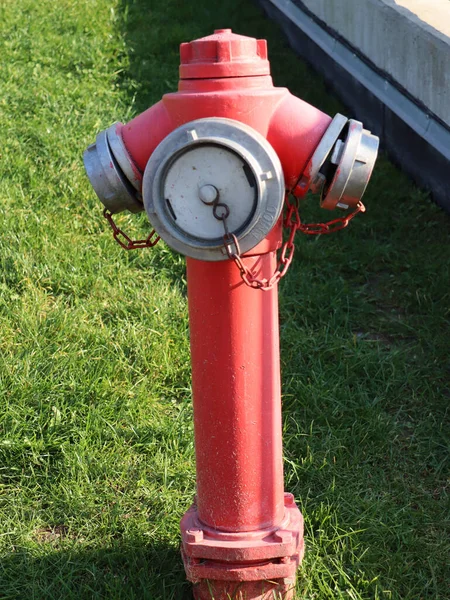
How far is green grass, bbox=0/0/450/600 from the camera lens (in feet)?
8.16

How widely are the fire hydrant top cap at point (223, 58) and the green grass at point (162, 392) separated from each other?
141 cm

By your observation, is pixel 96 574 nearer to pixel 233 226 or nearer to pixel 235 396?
pixel 235 396

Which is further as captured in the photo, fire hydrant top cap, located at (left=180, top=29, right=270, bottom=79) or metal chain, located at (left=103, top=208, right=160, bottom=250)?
metal chain, located at (left=103, top=208, right=160, bottom=250)

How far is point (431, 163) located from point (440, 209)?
9.9 inches

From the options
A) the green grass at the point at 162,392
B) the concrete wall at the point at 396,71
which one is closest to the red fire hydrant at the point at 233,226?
the green grass at the point at 162,392

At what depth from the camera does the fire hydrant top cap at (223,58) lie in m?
1.87

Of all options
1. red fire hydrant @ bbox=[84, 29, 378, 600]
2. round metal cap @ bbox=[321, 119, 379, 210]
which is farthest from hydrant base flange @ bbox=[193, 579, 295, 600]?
round metal cap @ bbox=[321, 119, 379, 210]

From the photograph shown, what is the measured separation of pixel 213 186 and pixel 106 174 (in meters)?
0.32

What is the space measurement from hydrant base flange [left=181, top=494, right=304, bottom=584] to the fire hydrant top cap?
1.18 meters

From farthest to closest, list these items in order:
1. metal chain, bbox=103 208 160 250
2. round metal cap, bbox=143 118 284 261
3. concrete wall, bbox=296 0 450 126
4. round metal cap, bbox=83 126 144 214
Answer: concrete wall, bbox=296 0 450 126
metal chain, bbox=103 208 160 250
round metal cap, bbox=83 126 144 214
round metal cap, bbox=143 118 284 261

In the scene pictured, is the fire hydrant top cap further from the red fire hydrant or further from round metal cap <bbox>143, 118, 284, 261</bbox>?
round metal cap <bbox>143, 118, 284, 261</bbox>

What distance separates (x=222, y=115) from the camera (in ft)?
6.16

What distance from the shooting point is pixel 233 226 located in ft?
6.08

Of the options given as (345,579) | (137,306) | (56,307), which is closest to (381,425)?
(345,579)
